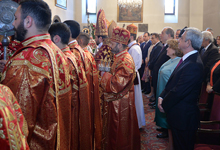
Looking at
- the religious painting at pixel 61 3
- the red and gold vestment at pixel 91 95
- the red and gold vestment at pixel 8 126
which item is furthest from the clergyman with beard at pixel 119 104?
the religious painting at pixel 61 3

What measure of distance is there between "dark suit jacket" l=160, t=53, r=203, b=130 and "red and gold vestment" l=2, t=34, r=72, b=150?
1380mm

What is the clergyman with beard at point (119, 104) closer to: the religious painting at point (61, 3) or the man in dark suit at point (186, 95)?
the man in dark suit at point (186, 95)

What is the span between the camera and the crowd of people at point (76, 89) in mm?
1445

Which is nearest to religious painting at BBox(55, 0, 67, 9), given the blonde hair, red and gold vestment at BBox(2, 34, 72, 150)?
the blonde hair

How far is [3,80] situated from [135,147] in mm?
2284

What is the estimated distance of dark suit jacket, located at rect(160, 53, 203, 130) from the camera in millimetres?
2426

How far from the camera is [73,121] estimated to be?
2553 millimetres

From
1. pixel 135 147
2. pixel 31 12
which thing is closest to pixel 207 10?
pixel 135 147

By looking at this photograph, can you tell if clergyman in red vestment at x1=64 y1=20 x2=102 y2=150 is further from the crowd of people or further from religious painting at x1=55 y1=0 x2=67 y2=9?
religious painting at x1=55 y1=0 x2=67 y2=9

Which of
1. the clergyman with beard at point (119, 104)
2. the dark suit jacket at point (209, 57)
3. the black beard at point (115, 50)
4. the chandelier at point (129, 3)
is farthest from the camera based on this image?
the chandelier at point (129, 3)

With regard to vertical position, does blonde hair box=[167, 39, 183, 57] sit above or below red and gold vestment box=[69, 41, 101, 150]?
above

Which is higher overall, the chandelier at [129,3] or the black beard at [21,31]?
the chandelier at [129,3]

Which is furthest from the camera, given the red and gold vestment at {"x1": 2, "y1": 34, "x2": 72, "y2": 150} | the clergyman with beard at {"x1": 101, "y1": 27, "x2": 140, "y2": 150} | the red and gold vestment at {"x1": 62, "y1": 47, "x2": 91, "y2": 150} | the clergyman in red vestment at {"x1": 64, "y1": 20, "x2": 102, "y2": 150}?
the clergyman in red vestment at {"x1": 64, "y1": 20, "x2": 102, "y2": 150}

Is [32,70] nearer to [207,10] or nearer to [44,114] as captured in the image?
[44,114]
